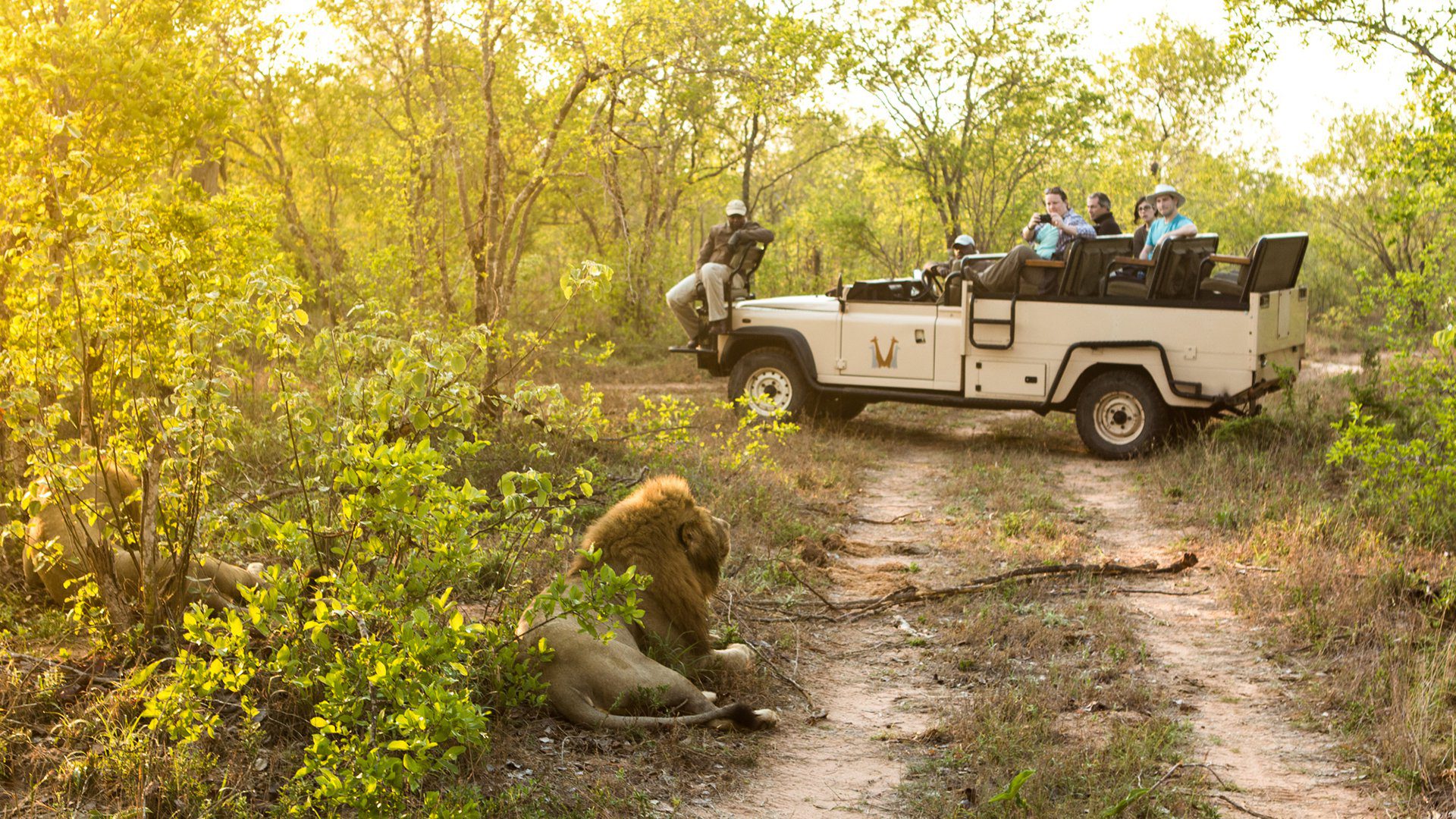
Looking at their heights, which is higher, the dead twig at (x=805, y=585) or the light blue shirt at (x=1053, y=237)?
the light blue shirt at (x=1053, y=237)

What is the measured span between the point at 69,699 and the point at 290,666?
3.61 feet

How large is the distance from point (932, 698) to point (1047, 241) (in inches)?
261

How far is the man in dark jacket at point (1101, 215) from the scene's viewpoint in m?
11.6

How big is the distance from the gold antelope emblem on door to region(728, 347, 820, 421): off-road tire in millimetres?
730

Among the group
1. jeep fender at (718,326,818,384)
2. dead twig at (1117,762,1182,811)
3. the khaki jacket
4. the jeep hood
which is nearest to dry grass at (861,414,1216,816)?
dead twig at (1117,762,1182,811)

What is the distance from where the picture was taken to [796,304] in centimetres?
1213

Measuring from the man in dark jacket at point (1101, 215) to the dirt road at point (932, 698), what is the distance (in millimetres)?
3827

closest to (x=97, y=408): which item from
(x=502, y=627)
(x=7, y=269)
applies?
(x=7, y=269)

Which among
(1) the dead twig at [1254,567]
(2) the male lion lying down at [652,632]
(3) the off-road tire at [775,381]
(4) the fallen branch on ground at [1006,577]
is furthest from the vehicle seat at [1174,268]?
(2) the male lion lying down at [652,632]

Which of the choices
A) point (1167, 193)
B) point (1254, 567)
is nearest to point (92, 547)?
point (1254, 567)

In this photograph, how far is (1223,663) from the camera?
5.86 meters

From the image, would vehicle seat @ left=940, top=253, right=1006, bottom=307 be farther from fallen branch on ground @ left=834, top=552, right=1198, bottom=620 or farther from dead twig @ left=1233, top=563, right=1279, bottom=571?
dead twig @ left=1233, top=563, right=1279, bottom=571

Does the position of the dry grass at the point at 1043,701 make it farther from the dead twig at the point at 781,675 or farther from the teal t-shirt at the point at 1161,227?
the teal t-shirt at the point at 1161,227

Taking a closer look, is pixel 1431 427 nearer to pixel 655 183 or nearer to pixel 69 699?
pixel 69 699
